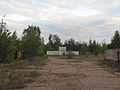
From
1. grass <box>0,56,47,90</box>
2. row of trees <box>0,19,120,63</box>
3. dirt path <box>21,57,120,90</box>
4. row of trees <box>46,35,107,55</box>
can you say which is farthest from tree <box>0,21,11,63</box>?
row of trees <box>46,35,107,55</box>

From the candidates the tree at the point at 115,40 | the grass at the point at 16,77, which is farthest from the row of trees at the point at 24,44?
the grass at the point at 16,77

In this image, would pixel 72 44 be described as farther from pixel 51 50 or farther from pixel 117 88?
pixel 117 88

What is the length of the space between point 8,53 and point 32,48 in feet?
52.3

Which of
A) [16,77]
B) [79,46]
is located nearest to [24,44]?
[16,77]

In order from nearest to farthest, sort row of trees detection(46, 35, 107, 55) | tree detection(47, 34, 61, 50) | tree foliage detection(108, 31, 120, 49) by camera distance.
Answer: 1. tree foliage detection(108, 31, 120, 49)
2. row of trees detection(46, 35, 107, 55)
3. tree detection(47, 34, 61, 50)

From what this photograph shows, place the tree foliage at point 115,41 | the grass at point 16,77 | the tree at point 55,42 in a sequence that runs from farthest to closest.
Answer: the tree at point 55,42
the tree foliage at point 115,41
the grass at point 16,77

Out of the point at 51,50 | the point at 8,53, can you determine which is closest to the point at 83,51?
the point at 51,50

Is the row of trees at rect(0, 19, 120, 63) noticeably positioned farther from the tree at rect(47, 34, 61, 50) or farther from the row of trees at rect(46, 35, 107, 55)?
the tree at rect(47, 34, 61, 50)

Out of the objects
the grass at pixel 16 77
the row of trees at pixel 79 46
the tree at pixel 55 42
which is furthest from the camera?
the tree at pixel 55 42

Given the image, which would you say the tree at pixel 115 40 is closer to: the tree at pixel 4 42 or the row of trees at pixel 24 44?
the row of trees at pixel 24 44

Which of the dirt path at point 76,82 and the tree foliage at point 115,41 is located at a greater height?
the tree foliage at point 115,41

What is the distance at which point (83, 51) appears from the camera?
103 m

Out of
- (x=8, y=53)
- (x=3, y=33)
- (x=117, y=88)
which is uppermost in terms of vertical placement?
(x=3, y=33)

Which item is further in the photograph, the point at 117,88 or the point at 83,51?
the point at 83,51
